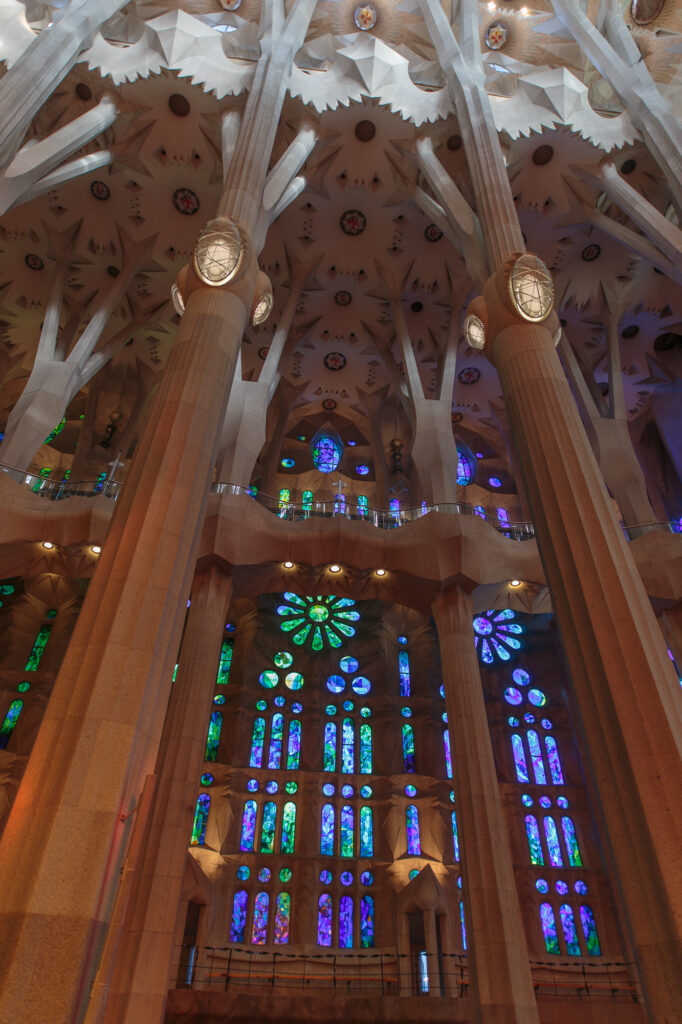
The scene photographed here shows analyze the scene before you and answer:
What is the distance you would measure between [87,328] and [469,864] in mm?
13751

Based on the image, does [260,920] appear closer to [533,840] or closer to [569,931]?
[533,840]

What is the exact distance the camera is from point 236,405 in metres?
14.6

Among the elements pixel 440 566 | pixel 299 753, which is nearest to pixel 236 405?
pixel 440 566

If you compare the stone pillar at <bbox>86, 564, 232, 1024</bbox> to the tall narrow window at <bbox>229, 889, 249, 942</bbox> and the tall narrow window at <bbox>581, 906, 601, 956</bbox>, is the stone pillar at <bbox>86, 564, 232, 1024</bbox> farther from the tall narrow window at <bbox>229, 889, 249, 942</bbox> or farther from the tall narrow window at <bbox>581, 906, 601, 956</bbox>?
the tall narrow window at <bbox>581, 906, 601, 956</bbox>

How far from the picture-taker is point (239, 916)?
14.2m

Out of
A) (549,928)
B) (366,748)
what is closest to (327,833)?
(366,748)

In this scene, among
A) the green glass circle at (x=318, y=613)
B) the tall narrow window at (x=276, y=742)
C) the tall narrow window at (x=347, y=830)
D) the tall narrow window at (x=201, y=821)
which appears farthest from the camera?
the green glass circle at (x=318, y=613)

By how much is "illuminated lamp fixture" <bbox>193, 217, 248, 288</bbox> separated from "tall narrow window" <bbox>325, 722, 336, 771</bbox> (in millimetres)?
12241

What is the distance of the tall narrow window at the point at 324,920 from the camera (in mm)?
14210

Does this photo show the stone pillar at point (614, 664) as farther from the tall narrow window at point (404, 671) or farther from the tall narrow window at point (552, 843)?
the tall narrow window at point (552, 843)

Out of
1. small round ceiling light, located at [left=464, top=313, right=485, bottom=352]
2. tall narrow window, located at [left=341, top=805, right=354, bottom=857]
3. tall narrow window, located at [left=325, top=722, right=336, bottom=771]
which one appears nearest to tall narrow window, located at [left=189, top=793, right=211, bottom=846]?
tall narrow window, located at [left=325, top=722, right=336, bottom=771]

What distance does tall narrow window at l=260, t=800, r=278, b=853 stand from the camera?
599 inches

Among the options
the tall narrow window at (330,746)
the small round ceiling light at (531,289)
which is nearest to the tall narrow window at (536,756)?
the tall narrow window at (330,746)

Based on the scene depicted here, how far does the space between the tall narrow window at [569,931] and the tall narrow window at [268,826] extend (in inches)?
265
